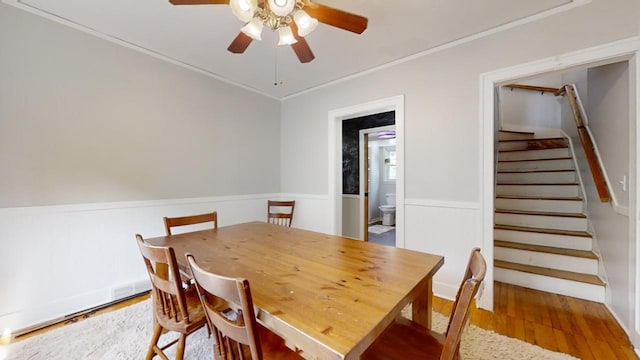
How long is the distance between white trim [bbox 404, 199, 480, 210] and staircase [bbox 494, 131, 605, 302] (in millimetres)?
1011

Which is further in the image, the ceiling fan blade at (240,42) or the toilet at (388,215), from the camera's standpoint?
the toilet at (388,215)

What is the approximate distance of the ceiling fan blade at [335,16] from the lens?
4.53ft

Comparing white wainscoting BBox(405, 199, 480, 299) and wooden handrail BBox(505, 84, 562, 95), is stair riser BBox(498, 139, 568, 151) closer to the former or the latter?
wooden handrail BBox(505, 84, 562, 95)

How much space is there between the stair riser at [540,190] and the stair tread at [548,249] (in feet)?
2.76

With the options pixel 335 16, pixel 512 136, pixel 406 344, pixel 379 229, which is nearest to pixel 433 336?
pixel 406 344

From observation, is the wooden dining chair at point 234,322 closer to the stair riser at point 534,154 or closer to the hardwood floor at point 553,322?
the hardwood floor at point 553,322

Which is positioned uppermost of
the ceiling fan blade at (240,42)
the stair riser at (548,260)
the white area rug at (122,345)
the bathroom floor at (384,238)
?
the ceiling fan blade at (240,42)

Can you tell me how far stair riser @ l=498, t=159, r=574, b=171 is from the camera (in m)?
3.32

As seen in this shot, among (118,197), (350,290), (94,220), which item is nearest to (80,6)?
(118,197)

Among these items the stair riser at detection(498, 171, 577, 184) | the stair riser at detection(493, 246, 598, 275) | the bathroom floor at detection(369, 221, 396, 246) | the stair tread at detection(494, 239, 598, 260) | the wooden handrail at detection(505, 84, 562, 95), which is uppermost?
the wooden handrail at detection(505, 84, 562, 95)

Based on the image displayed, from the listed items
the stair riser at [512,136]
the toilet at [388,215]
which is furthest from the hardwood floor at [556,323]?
the toilet at [388,215]

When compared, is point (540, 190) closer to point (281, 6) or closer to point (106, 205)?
point (281, 6)

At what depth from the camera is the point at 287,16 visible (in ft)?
4.89

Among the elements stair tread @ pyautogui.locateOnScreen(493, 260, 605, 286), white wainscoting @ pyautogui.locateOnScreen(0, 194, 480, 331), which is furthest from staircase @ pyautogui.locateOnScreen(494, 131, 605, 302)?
white wainscoting @ pyautogui.locateOnScreen(0, 194, 480, 331)
